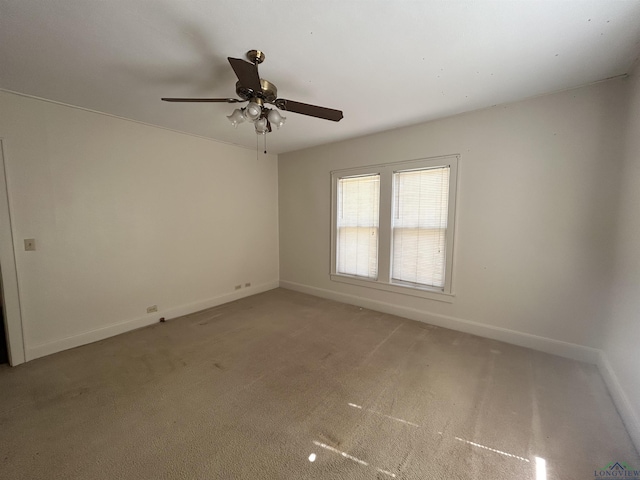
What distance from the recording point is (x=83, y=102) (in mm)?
2539

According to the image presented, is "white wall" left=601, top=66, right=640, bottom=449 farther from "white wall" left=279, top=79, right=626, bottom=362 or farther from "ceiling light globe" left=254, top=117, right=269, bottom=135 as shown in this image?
"ceiling light globe" left=254, top=117, right=269, bottom=135

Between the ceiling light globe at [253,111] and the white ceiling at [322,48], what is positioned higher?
the white ceiling at [322,48]

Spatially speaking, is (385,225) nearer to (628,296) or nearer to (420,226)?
(420,226)

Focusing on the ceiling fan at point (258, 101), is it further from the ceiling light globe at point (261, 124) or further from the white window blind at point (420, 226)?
the white window blind at point (420, 226)

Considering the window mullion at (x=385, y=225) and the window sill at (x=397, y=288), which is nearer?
the window sill at (x=397, y=288)

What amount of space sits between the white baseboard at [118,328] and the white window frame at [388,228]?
73.7 inches

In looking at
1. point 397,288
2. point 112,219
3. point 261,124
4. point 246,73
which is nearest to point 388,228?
point 397,288

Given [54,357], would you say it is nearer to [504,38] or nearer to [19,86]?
[19,86]

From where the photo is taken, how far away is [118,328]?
119 inches

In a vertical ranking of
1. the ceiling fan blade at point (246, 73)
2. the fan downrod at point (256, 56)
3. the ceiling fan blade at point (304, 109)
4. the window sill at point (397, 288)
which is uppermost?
the fan downrod at point (256, 56)

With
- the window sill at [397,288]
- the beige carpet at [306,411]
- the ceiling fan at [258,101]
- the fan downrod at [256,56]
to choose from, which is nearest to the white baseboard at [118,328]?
the beige carpet at [306,411]

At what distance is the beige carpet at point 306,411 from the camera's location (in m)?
1.43

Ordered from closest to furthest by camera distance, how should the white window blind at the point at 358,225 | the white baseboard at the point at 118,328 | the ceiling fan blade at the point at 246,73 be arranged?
the ceiling fan blade at the point at 246,73, the white baseboard at the point at 118,328, the white window blind at the point at 358,225

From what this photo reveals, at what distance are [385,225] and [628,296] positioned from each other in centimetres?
230
